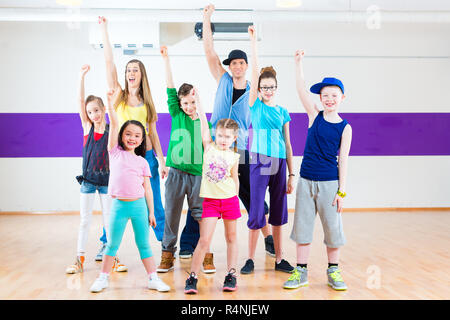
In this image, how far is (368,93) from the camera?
21.7 ft

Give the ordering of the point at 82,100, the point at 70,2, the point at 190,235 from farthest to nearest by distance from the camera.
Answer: the point at 70,2 → the point at 190,235 → the point at 82,100

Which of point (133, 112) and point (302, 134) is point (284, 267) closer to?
point (133, 112)

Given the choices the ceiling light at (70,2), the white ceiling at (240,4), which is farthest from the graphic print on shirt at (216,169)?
the ceiling light at (70,2)

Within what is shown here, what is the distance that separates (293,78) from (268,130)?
3548 millimetres

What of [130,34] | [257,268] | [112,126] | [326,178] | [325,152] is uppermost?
[130,34]

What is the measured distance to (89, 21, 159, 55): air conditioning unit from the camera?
227 inches

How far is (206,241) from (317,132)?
35.9 inches

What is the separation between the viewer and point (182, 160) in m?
3.18

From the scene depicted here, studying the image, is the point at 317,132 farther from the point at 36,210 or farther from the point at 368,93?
the point at 36,210

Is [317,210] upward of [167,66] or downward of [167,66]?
downward

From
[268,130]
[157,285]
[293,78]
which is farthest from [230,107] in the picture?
[293,78]

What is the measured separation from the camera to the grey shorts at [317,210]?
8.91ft

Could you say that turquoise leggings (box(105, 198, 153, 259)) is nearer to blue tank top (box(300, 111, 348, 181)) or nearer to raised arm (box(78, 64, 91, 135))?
raised arm (box(78, 64, 91, 135))

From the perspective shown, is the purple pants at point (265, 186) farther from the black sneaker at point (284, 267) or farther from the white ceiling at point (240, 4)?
the white ceiling at point (240, 4)
